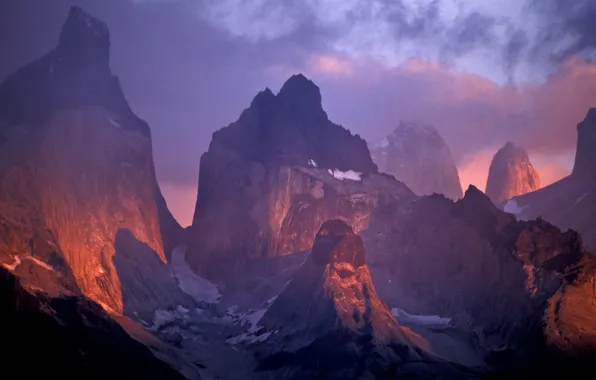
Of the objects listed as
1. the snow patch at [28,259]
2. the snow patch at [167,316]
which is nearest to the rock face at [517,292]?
the snow patch at [167,316]

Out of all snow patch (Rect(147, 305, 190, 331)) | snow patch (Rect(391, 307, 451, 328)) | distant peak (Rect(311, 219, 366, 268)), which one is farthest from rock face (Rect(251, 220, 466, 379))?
snow patch (Rect(147, 305, 190, 331))

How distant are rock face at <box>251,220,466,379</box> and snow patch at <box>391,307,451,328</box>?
26.8 feet

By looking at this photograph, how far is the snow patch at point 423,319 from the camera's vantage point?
186125 mm

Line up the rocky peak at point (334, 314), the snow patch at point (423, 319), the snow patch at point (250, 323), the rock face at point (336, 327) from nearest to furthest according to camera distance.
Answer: the rock face at point (336, 327)
the rocky peak at point (334, 314)
the snow patch at point (250, 323)
the snow patch at point (423, 319)

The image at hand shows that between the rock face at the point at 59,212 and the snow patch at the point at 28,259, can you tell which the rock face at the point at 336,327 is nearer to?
the rock face at the point at 59,212

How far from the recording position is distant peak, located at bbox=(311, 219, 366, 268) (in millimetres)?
185000

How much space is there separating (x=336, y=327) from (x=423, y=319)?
2431 cm

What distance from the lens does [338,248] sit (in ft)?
607

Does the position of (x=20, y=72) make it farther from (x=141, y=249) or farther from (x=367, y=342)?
(x=367, y=342)

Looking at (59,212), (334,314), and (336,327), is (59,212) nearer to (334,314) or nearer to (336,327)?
(334,314)

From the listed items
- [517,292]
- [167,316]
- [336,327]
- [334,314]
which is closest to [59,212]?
[167,316]

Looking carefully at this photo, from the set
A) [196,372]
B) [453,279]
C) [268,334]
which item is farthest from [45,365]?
[453,279]

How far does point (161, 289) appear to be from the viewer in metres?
195

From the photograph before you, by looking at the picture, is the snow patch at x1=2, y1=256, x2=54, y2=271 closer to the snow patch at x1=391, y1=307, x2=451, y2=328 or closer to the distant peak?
the distant peak
